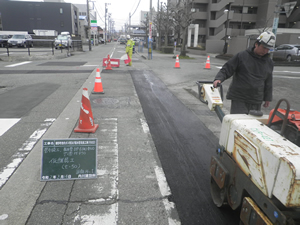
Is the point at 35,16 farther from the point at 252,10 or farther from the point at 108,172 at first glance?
the point at 108,172

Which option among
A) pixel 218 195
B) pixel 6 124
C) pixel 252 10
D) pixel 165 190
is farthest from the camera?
pixel 252 10

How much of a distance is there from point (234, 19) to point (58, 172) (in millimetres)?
47611

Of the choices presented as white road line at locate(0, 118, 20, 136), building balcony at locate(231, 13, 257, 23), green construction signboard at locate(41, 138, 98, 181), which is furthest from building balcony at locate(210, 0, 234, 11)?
green construction signboard at locate(41, 138, 98, 181)

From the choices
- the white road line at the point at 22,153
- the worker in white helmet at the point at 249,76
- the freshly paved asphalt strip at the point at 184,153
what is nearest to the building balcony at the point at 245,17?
the freshly paved asphalt strip at the point at 184,153

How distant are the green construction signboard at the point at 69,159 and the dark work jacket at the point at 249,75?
6.79 ft

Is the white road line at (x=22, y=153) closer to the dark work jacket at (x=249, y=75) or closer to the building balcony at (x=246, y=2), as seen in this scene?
the dark work jacket at (x=249, y=75)

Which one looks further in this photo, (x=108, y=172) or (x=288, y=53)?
(x=288, y=53)

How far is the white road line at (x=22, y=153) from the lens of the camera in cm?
339

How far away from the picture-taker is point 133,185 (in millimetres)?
3260

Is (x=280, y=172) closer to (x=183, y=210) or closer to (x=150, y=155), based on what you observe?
(x=183, y=210)

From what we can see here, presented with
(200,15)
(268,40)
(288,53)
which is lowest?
(288,53)

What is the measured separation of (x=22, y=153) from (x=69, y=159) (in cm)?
137

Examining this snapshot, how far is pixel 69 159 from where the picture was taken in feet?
10.6

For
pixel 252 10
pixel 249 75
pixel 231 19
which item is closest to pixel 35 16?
pixel 231 19
